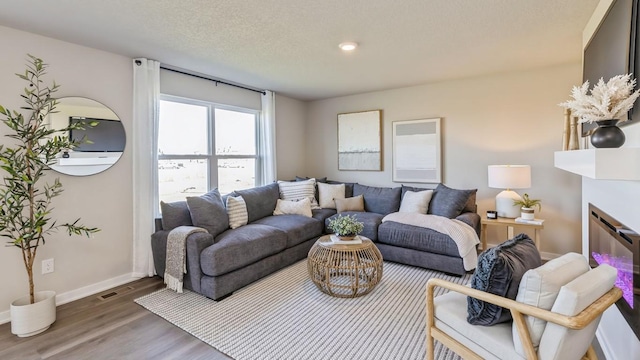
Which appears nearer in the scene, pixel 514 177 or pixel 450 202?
pixel 514 177

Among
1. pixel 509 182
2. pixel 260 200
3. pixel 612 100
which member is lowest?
pixel 260 200

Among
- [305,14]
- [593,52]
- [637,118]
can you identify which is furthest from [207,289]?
Result: [593,52]

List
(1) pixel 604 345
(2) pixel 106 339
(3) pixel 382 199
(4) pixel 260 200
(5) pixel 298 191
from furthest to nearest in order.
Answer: (5) pixel 298 191 < (3) pixel 382 199 < (4) pixel 260 200 < (2) pixel 106 339 < (1) pixel 604 345

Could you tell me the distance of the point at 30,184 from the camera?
229 cm

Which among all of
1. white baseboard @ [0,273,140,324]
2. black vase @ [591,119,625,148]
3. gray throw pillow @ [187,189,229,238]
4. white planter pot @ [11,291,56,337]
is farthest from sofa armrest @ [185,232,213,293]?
black vase @ [591,119,625,148]

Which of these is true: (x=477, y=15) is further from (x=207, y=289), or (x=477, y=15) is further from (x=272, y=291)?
(x=207, y=289)

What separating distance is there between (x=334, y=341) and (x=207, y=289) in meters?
1.28

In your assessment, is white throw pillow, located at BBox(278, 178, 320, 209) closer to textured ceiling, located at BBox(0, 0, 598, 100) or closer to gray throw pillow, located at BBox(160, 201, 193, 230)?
gray throw pillow, located at BBox(160, 201, 193, 230)

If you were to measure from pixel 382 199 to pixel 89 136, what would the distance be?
11.4ft

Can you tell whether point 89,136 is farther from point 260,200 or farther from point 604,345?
point 604,345

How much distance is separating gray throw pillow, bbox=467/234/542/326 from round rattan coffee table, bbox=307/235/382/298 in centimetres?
124

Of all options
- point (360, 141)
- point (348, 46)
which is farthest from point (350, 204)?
point (348, 46)

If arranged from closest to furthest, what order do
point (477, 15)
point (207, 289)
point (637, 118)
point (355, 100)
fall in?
1. point (637, 118)
2. point (477, 15)
3. point (207, 289)
4. point (355, 100)

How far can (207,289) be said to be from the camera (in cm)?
271
